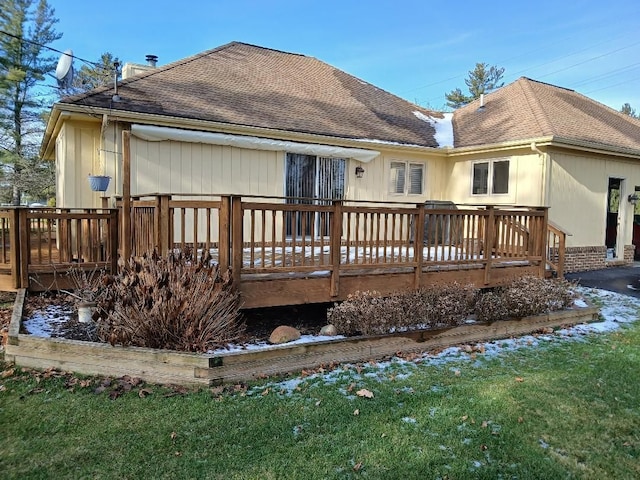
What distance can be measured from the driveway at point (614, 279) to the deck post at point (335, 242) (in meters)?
5.45

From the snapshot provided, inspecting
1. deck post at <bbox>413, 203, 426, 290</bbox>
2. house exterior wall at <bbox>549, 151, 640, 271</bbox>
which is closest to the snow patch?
house exterior wall at <bbox>549, 151, 640, 271</bbox>

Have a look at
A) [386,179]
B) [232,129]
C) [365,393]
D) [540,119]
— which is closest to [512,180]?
[540,119]

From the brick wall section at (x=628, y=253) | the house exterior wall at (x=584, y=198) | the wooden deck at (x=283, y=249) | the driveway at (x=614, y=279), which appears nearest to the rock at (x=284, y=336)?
the wooden deck at (x=283, y=249)

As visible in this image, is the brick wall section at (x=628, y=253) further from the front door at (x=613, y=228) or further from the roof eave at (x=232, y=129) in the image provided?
the roof eave at (x=232, y=129)

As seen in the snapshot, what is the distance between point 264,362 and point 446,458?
1964 mm

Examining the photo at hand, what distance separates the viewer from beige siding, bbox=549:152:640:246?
1052cm

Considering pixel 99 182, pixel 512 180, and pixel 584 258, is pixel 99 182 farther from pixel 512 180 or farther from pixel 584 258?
pixel 584 258

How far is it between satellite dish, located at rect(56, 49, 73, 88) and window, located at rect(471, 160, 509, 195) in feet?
30.4

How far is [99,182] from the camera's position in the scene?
758 centimetres

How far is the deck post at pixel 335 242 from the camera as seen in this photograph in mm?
5723

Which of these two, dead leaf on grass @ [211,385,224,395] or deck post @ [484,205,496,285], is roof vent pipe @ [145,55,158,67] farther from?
dead leaf on grass @ [211,385,224,395]

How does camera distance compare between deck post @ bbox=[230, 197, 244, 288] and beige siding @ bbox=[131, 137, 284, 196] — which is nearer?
deck post @ bbox=[230, 197, 244, 288]

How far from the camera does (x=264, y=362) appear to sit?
440 centimetres

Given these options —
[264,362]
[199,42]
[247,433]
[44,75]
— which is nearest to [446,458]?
[247,433]
